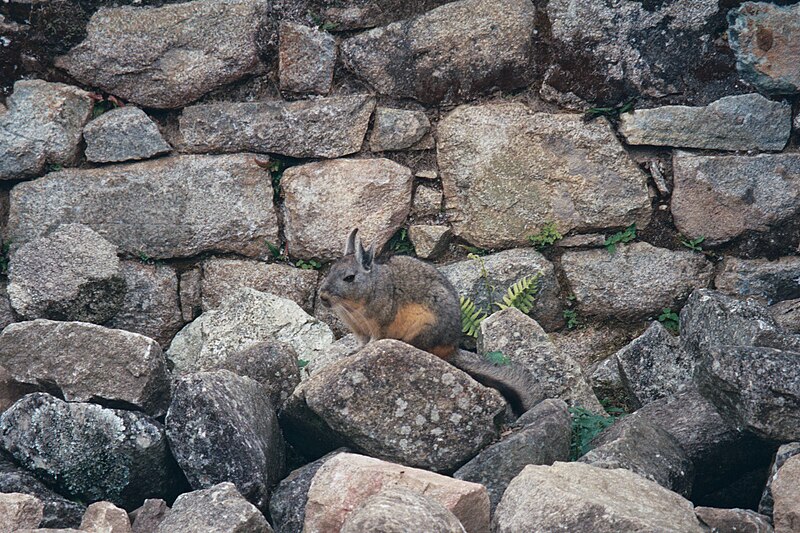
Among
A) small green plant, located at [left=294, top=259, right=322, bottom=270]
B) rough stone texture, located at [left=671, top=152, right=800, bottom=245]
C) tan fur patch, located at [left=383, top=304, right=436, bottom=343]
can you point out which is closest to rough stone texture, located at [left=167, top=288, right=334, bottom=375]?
small green plant, located at [left=294, top=259, right=322, bottom=270]

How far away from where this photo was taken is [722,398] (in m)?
5.38

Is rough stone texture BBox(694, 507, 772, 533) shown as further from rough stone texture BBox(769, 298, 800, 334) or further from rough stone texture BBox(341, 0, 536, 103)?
rough stone texture BBox(341, 0, 536, 103)

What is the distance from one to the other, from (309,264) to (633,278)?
94.6 inches

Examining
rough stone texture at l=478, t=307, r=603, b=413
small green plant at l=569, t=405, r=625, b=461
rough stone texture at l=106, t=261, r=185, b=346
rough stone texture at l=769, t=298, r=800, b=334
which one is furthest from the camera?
rough stone texture at l=106, t=261, r=185, b=346

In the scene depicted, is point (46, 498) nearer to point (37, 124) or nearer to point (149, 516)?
point (149, 516)

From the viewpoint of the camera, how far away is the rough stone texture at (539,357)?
679 cm

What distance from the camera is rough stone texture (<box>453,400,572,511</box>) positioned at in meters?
5.23

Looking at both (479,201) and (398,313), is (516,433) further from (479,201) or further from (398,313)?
(479,201)

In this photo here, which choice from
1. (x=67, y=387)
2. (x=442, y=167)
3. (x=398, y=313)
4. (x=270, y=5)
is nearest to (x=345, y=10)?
(x=270, y=5)

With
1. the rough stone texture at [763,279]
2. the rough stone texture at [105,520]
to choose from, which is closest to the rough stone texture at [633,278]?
the rough stone texture at [763,279]

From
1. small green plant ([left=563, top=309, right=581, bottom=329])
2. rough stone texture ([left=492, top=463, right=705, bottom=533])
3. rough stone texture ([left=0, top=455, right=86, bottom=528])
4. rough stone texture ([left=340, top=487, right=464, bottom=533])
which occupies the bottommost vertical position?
small green plant ([left=563, top=309, right=581, bottom=329])

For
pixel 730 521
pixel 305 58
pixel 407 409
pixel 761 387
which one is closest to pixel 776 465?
pixel 761 387

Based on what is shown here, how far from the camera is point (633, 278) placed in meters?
7.56

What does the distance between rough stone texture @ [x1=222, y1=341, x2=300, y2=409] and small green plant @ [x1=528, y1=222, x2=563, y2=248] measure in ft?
7.30
